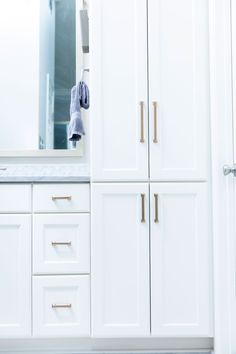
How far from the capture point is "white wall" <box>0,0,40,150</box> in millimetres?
2369

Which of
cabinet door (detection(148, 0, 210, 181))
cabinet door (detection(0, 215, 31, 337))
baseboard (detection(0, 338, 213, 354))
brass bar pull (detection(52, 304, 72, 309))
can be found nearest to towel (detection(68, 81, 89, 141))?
cabinet door (detection(148, 0, 210, 181))

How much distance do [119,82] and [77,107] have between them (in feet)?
1.09

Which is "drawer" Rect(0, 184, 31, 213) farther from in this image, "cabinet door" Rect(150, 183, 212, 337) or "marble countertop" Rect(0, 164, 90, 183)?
"cabinet door" Rect(150, 183, 212, 337)

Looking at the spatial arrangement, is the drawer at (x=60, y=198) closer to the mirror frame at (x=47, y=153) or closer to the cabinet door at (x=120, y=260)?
the cabinet door at (x=120, y=260)

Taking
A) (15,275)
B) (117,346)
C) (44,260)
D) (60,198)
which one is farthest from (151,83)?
(117,346)

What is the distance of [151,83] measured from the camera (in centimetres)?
192

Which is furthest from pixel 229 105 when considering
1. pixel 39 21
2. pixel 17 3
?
pixel 17 3

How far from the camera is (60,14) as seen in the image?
7.83 feet

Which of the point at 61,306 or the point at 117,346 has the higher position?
the point at 61,306

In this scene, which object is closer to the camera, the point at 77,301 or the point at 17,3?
the point at 77,301

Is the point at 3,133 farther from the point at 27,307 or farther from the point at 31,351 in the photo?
the point at 31,351

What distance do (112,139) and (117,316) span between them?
34.6 inches

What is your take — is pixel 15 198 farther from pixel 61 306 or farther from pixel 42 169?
pixel 61 306

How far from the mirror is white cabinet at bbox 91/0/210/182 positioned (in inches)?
19.2
